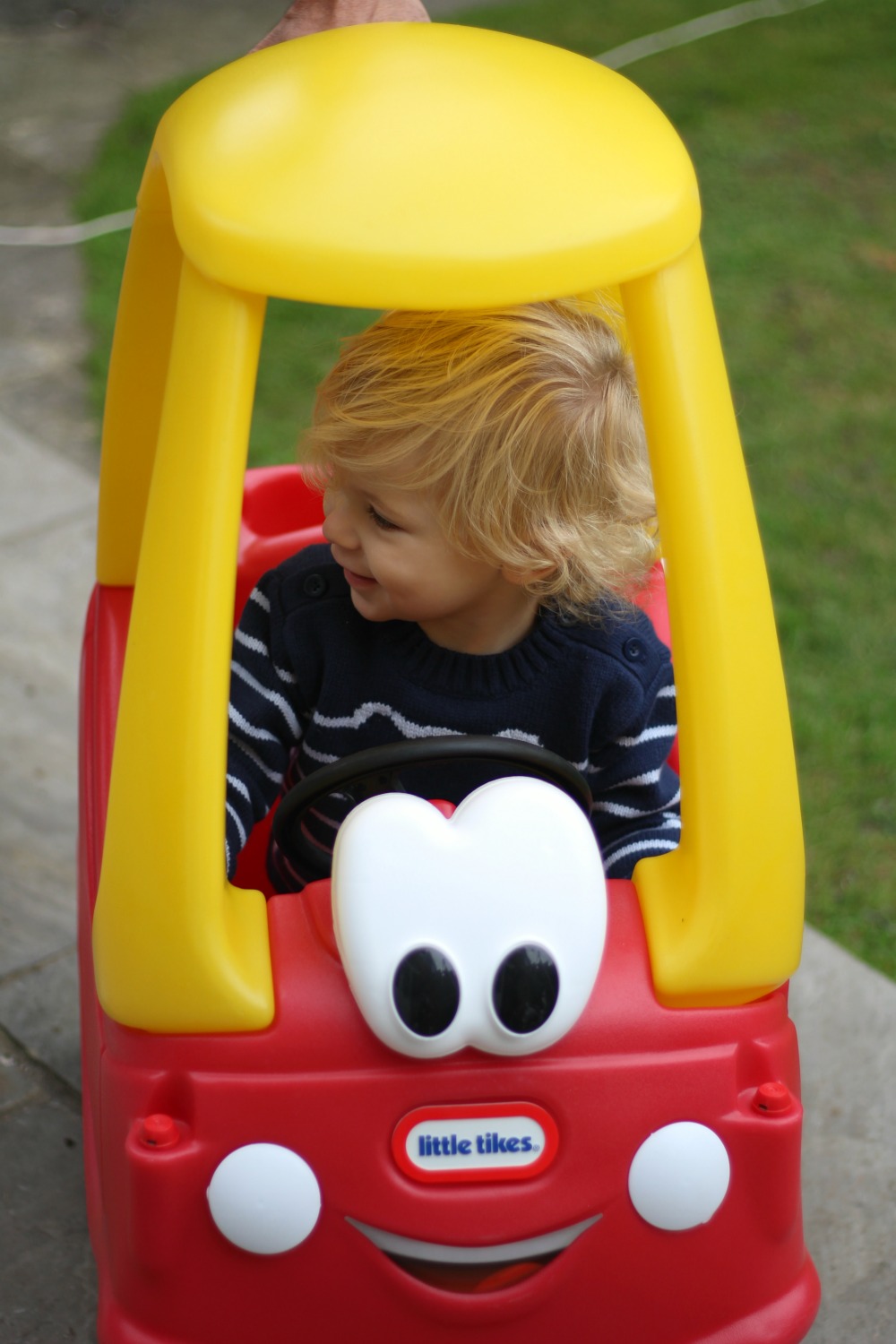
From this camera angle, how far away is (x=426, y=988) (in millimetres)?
943

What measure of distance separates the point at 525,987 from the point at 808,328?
2.77 metres

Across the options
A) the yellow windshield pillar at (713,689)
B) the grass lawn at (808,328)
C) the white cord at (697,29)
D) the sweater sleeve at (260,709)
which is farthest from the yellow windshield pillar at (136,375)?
the white cord at (697,29)

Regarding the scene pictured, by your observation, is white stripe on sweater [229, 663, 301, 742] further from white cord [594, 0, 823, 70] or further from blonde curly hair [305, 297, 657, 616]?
white cord [594, 0, 823, 70]

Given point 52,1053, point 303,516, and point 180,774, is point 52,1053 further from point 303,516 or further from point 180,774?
point 180,774

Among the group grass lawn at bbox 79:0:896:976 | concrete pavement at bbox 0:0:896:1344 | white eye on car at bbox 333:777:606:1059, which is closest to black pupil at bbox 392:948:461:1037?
white eye on car at bbox 333:777:606:1059

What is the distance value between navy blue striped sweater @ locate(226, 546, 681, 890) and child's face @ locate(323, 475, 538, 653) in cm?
5

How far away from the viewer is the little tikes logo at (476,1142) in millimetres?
1006

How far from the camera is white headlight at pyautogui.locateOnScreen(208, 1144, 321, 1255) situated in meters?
0.99

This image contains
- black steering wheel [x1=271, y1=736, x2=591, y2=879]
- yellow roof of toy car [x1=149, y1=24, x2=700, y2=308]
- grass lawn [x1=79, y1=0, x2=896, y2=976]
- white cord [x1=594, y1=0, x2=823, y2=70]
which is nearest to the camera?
yellow roof of toy car [x1=149, y1=24, x2=700, y2=308]

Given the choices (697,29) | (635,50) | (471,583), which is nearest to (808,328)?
(635,50)

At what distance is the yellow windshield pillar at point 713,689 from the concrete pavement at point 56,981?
26.2 inches

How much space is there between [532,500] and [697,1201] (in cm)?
55

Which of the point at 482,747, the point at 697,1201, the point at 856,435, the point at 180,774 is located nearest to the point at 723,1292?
the point at 697,1201

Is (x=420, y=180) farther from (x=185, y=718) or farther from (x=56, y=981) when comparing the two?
(x=56, y=981)
